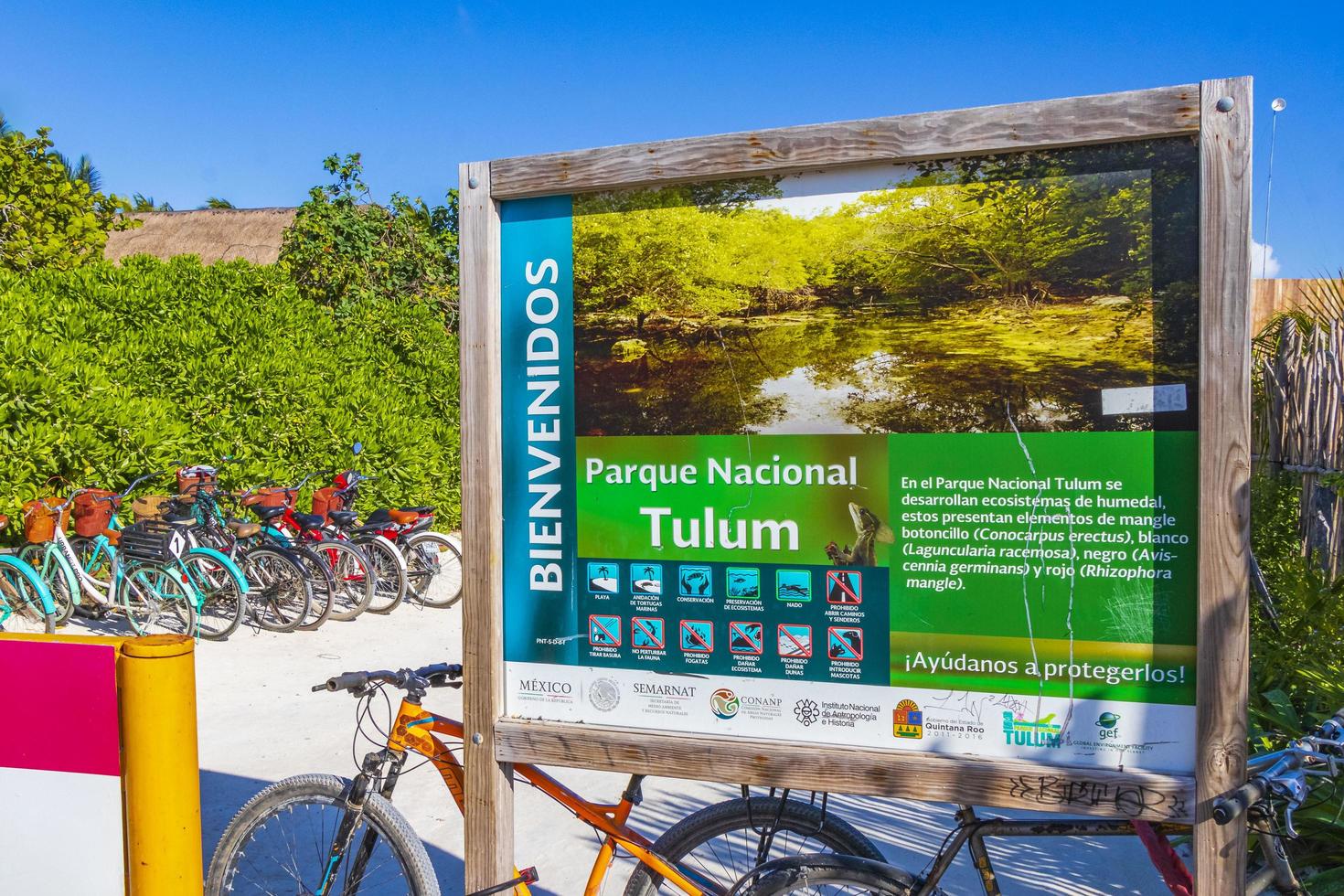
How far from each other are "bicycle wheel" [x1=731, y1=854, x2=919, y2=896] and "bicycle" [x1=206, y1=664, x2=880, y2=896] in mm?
204

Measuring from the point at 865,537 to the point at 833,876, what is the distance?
762 millimetres

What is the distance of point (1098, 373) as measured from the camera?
2.09 metres

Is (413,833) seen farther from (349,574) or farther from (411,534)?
(411,534)

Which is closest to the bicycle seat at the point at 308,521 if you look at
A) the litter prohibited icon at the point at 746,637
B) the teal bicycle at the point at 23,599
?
the teal bicycle at the point at 23,599

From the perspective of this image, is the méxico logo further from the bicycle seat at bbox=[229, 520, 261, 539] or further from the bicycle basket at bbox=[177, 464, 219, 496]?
the bicycle basket at bbox=[177, 464, 219, 496]

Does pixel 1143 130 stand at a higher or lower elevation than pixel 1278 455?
higher

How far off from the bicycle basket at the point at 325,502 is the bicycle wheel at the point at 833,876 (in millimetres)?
7257

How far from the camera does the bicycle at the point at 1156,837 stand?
201cm

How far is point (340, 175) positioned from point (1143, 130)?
46.9 ft

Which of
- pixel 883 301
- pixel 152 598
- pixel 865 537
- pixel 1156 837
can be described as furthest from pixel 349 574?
pixel 1156 837

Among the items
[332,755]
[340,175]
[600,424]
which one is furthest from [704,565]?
[340,175]

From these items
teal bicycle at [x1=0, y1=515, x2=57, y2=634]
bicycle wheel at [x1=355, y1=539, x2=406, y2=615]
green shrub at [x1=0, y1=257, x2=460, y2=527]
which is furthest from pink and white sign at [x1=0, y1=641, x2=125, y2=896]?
bicycle wheel at [x1=355, y1=539, x2=406, y2=615]

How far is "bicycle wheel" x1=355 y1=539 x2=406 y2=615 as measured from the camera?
28.5ft

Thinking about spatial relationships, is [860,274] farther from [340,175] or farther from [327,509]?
[340,175]
